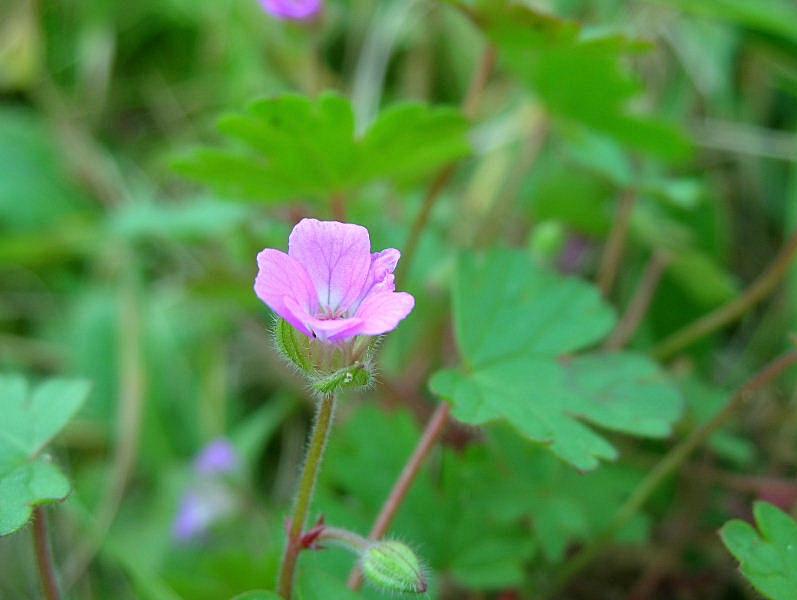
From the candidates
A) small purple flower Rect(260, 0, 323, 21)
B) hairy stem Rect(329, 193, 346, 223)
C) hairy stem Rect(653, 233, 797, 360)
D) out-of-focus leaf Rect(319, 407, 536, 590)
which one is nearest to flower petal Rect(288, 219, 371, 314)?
out-of-focus leaf Rect(319, 407, 536, 590)

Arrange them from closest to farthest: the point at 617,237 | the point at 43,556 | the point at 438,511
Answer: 1. the point at 43,556
2. the point at 438,511
3. the point at 617,237

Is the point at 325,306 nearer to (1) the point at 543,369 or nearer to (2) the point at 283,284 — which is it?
(2) the point at 283,284

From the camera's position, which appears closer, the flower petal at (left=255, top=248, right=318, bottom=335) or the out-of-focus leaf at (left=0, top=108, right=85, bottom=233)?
the flower petal at (left=255, top=248, right=318, bottom=335)

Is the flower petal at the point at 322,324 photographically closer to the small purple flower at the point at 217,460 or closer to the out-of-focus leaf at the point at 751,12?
the small purple flower at the point at 217,460

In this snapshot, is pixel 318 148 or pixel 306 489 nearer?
pixel 306 489

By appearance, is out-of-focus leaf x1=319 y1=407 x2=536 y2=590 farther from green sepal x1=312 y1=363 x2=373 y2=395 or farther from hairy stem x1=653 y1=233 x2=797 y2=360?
hairy stem x1=653 y1=233 x2=797 y2=360

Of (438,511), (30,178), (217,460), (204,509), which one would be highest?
(438,511)

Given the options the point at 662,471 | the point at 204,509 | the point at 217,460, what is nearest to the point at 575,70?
the point at 662,471
